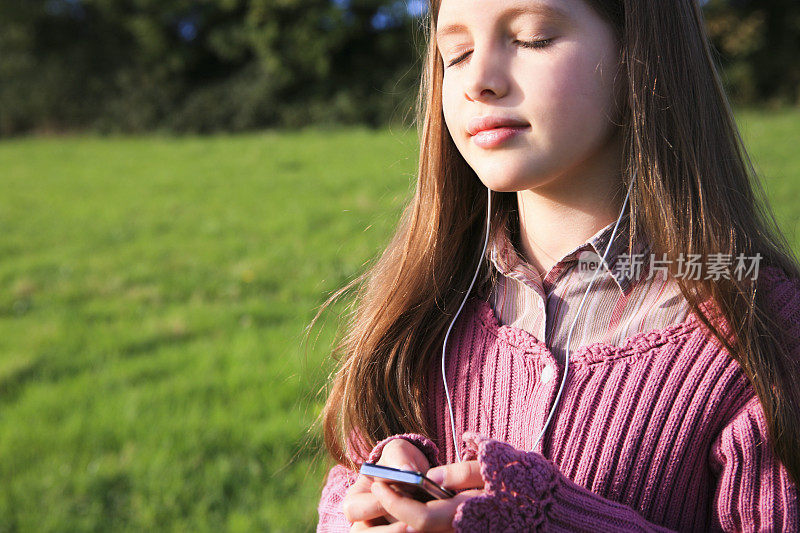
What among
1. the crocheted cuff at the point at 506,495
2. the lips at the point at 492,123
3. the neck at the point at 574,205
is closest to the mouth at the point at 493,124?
the lips at the point at 492,123

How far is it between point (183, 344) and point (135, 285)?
1363 millimetres

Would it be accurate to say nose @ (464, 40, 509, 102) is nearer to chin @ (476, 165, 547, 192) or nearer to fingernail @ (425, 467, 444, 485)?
chin @ (476, 165, 547, 192)

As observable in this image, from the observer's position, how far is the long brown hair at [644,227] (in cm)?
128

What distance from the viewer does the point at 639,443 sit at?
50.8 inches

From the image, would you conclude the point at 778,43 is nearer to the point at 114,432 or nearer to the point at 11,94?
the point at 114,432

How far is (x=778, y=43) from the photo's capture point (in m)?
16.0

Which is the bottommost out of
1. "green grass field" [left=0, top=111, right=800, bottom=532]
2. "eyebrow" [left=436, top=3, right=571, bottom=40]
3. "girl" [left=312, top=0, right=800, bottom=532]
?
"green grass field" [left=0, top=111, right=800, bottom=532]

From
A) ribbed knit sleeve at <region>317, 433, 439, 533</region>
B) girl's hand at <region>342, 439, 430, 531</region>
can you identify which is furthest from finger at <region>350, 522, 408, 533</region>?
ribbed knit sleeve at <region>317, 433, 439, 533</region>

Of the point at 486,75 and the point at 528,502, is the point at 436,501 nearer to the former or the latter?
the point at 528,502

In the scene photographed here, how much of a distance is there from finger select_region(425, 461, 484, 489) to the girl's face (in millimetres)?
486

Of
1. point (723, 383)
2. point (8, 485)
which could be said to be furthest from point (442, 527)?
point (8, 485)

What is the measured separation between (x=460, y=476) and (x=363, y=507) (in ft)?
0.58

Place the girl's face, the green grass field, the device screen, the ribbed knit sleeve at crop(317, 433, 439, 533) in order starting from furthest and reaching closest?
the green grass field < the ribbed knit sleeve at crop(317, 433, 439, 533) < the girl's face < the device screen

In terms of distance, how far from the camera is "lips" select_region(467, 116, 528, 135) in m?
1.27
